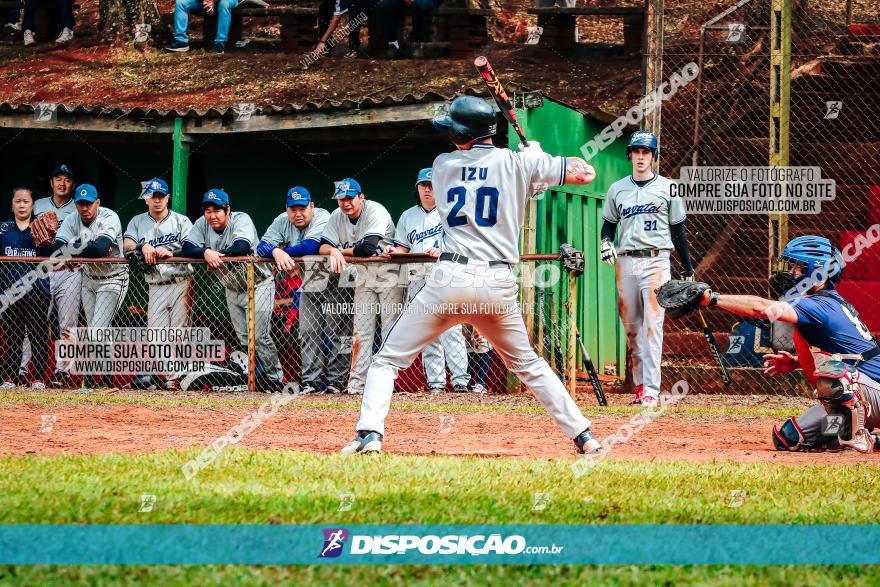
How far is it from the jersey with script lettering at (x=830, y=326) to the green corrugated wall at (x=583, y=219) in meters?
4.57

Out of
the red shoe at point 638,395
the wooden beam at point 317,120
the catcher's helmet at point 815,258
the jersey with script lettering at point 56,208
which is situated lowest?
the red shoe at point 638,395

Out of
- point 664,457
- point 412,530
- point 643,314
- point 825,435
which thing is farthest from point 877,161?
point 412,530

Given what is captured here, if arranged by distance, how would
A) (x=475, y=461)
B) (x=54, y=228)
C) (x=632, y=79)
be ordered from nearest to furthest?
(x=475, y=461) → (x=54, y=228) → (x=632, y=79)

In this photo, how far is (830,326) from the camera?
23.0 ft

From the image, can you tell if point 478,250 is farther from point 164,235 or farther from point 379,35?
point 379,35

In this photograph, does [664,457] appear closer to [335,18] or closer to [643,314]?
[643,314]

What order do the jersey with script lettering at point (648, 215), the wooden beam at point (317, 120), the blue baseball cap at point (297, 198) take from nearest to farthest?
the jersey with script lettering at point (648, 215) < the blue baseball cap at point (297, 198) < the wooden beam at point (317, 120)

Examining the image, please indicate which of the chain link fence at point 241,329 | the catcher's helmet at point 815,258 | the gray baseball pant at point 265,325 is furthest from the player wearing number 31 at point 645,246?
the gray baseball pant at point 265,325

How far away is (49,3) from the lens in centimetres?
2236

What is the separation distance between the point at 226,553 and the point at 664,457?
3629 millimetres

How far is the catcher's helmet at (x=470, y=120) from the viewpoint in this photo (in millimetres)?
6230

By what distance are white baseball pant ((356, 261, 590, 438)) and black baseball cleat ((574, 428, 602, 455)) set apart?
0.03 metres

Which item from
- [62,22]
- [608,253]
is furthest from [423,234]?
[62,22]

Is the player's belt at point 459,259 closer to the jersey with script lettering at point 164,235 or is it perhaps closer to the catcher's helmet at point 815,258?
the catcher's helmet at point 815,258
